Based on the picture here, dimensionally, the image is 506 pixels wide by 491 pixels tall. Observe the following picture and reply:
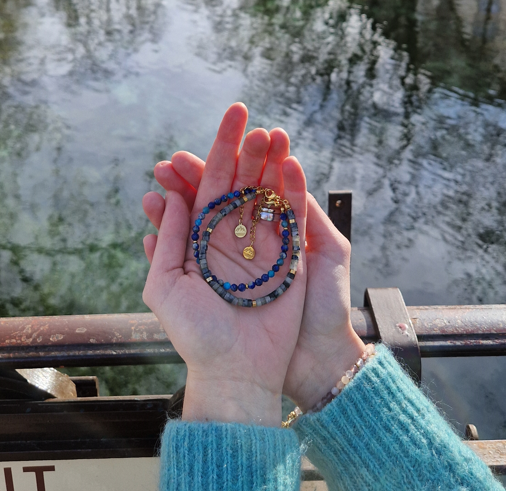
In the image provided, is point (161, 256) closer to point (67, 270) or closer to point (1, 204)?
point (67, 270)

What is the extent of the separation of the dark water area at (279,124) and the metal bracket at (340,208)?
98 cm

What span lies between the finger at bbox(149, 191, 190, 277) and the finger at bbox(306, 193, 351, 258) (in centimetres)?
35

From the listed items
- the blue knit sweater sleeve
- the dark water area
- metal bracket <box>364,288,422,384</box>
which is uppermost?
metal bracket <box>364,288,422,384</box>

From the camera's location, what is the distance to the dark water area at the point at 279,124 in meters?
2.86

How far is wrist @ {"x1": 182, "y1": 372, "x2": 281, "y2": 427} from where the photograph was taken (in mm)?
1036

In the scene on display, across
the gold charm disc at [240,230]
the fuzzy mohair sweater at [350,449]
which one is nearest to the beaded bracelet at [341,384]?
the fuzzy mohair sweater at [350,449]

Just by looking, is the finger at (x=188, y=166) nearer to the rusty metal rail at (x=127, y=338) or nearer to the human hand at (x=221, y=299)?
the human hand at (x=221, y=299)

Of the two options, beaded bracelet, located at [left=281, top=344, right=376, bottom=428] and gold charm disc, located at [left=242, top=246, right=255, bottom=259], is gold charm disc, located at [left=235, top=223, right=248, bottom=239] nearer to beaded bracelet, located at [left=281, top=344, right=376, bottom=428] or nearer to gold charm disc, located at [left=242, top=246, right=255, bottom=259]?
gold charm disc, located at [left=242, top=246, right=255, bottom=259]

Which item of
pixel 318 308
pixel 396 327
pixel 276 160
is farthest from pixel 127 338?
pixel 396 327

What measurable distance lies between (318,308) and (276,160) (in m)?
0.41

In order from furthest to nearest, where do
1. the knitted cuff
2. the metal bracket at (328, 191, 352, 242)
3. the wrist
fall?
the metal bracket at (328, 191, 352, 242)
the wrist
the knitted cuff

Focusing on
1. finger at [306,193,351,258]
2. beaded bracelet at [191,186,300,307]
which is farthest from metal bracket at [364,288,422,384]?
beaded bracelet at [191,186,300,307]

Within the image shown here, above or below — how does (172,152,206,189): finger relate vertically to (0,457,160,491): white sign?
above

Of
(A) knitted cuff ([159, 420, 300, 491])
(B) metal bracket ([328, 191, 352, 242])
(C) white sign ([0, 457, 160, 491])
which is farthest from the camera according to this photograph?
(B) metal bracket ([328, 191, 352, 242])
